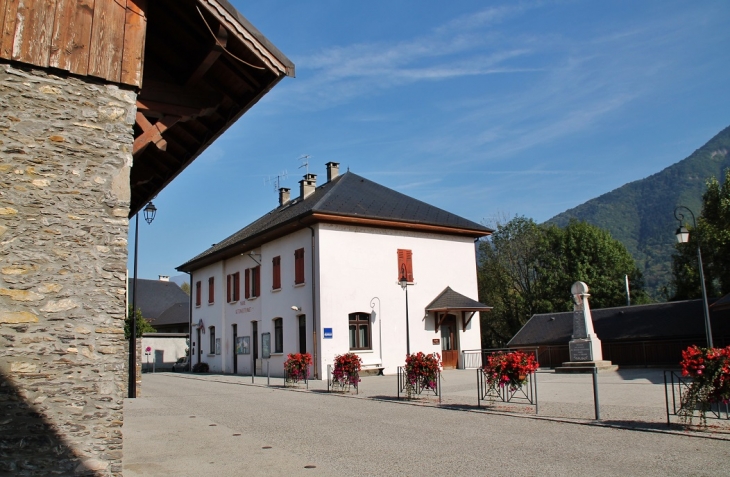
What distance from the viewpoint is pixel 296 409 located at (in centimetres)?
1507

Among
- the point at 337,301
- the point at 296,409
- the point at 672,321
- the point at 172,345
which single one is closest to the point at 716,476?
the point at 296,409

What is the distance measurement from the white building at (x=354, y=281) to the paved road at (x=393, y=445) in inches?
508

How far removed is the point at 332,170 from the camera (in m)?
35.1

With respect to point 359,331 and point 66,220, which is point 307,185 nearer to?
point 359,331

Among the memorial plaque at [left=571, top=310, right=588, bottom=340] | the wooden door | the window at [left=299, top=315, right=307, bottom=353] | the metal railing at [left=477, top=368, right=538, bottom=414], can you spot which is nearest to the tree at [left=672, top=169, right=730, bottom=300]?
the memorial plaque at [left=571, top=310, right=588, bottom=340]

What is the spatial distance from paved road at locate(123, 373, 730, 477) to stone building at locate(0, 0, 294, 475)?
1761mm

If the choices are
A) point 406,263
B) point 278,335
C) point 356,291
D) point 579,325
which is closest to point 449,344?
point 406,263

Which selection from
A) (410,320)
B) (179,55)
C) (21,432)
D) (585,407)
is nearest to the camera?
(21,432)

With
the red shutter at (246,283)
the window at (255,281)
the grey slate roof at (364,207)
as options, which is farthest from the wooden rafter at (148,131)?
the red shutter at (246,283)

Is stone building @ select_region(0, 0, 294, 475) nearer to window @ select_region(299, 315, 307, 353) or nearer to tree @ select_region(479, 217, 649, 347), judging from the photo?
window @ select_region(299, 315, 307, 353)

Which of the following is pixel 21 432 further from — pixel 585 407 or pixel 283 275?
pixel 283 275

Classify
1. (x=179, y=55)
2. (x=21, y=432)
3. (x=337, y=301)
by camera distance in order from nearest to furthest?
(x=21, y=432), (x=179, y=55), (x=337, y=301)

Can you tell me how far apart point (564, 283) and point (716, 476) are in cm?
4477

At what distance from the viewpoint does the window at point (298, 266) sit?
2856 cm
